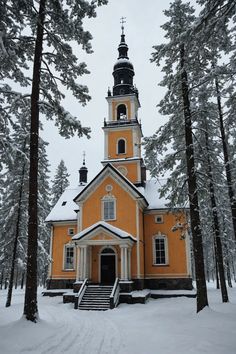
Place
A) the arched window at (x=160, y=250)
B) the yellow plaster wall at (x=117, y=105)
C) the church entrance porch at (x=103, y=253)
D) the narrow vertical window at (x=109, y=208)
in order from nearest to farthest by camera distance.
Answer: the church entrance porch at (x=103, y=253), the narrow vertical window at (x=109, y=208), the arched window at (x=160, y=250), the yellow plaster wall at (x=117, y=105)

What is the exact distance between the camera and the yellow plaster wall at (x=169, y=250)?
22.5m

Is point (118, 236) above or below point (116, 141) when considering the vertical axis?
below

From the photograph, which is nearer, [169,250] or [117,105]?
[169,250]

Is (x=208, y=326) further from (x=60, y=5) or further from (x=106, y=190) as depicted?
(x=106, y=190)

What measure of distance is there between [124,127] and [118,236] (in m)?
Answer: 11.4

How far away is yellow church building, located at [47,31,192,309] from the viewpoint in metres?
20.1

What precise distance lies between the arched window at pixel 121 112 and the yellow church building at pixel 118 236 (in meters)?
1.04

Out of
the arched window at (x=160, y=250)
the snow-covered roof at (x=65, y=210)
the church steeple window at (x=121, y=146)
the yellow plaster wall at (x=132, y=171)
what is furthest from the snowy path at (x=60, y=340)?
the church steeple window at (x=121, y=146)

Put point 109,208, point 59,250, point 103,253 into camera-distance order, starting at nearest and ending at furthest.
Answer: point 103,253
point 109,208
point 59,250

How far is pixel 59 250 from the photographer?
25.2 metres

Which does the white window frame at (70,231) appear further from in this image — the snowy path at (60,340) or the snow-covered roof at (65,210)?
the snowy path at (60,340)

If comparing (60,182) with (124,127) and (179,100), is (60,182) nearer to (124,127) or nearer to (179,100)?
(124,127)

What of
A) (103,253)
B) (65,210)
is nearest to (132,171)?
(65,210)

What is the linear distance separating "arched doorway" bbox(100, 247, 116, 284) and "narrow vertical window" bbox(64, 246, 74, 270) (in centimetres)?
380
